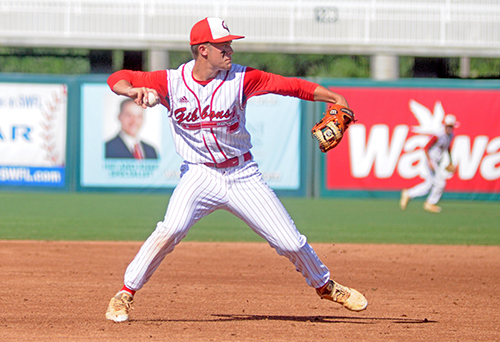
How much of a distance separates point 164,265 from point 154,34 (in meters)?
13.8

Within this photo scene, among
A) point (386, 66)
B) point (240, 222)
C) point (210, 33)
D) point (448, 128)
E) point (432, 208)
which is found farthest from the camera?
point (386, 66)

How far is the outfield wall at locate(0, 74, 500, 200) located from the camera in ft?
46.8

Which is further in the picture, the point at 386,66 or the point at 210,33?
the point at 386,66

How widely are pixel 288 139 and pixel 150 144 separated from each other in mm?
2964

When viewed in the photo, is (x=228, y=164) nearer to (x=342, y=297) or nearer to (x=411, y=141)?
(x=342, y=297)

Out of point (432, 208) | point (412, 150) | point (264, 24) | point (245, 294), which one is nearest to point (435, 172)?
point (432, 208)

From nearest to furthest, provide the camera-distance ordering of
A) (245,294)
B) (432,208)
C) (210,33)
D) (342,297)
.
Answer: (210,33) → (342,297) → (245,294) → (432,208)

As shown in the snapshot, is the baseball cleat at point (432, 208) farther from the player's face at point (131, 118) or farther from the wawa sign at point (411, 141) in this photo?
the player's face at point (131, 118)

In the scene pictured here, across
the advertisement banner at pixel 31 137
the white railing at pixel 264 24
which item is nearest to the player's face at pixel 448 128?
the white railing at pixel 264 24

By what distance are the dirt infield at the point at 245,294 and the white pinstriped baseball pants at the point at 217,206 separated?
1.56ft

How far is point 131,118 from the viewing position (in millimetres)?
14492

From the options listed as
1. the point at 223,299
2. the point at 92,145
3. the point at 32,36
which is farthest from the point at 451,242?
the point at 32,36

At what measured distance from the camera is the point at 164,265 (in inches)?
273

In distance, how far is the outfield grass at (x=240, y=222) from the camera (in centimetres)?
903
